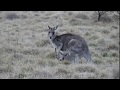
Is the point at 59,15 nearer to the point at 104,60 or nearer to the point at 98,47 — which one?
the point at 98,47

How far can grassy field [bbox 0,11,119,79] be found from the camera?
913 cm

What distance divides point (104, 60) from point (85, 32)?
5.72 m

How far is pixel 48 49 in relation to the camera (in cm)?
1288

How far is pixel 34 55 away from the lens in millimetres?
12156

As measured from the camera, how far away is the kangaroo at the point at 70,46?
1120cm

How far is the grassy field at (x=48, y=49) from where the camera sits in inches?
360

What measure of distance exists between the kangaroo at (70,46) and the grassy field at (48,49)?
29 cm

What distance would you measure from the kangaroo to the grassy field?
0.29 meters

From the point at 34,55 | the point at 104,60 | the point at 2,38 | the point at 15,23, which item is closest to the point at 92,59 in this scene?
the point at 104,60

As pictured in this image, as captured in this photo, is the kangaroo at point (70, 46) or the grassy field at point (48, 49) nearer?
the grassy field at point (48, 49)

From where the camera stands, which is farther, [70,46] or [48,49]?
[48,49]

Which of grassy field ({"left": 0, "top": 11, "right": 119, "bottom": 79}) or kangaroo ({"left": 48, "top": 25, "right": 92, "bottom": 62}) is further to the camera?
kangaroo ({"left": 48, "top": 25, "right": 92, "bottom": 62})

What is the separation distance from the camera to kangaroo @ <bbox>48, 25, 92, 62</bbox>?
441 inches

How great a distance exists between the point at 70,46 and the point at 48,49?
1.75 meters
